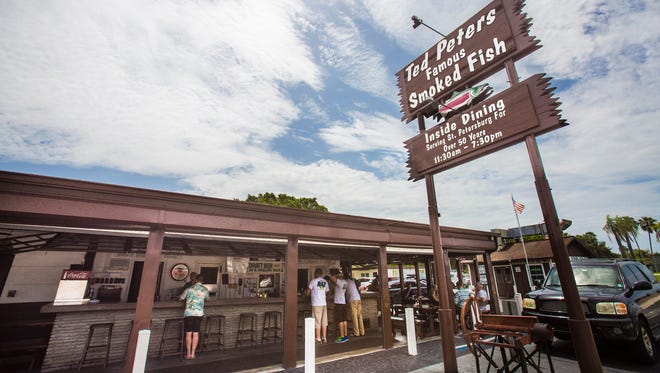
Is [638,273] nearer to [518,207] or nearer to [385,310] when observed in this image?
[385,310]

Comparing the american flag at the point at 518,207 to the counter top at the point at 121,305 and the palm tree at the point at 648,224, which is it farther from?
the palm tree at the point at 648,224

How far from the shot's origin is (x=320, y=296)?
827cm

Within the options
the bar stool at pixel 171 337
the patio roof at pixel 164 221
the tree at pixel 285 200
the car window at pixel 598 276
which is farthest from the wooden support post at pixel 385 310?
the tree at pixel 285 200

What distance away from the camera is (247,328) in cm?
934

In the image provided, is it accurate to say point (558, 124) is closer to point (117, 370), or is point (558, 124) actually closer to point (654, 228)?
point (117, 370)

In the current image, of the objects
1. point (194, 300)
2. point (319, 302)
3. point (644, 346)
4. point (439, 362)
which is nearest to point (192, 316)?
point (194, 300)

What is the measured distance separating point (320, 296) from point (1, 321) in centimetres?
950

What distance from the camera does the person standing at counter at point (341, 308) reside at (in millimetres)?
8930

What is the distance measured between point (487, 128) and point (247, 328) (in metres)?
8.99

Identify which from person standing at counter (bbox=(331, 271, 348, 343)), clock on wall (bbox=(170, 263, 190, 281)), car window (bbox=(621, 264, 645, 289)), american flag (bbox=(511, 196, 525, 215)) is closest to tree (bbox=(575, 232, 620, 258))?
american flag (bbox=(511, 196, 525, 215))

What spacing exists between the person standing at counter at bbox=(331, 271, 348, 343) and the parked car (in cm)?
490

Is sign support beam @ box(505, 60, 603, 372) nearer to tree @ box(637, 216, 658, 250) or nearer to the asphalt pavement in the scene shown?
the asphalt pavement

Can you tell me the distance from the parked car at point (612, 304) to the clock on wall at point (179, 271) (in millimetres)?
10774

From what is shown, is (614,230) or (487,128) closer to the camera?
(487,128)
